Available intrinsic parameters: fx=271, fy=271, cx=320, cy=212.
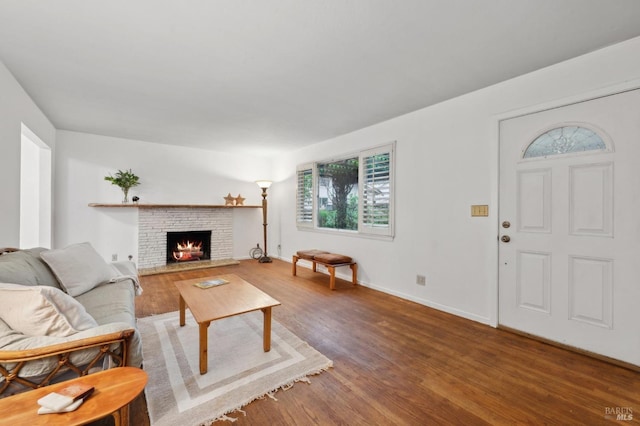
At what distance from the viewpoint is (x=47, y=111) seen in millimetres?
3551

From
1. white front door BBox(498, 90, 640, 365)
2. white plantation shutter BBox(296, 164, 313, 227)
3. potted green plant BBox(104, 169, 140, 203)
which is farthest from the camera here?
white plantation shutter BBox(296, 164, 313, 227)

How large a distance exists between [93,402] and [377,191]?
3580 mm

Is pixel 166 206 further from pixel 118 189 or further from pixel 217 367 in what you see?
pixel 217 367

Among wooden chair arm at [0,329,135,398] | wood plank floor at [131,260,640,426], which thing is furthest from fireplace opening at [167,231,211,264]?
wooden chair arm at [0,329,135,398]

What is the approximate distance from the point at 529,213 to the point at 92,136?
638cm

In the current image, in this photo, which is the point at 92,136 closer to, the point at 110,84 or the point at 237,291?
the point at 110,84

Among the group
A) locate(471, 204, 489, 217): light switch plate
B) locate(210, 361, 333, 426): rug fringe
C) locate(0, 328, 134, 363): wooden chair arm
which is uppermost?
locate(471, 204, 489, 217): light switch plate

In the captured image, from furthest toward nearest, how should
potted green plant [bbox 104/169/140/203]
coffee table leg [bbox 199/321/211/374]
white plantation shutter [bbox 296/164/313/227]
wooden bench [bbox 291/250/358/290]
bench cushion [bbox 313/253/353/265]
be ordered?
1. white plantation shutter [bbox 296/164/313/227]
2. potted green plant [bbox 104/169/140/203]
3. bench cushion [bbox 313/253/353/265]
4. wooden bench [bbox 291/250/358/290]
5. coffee table leg [bbox 199/321/211/374]

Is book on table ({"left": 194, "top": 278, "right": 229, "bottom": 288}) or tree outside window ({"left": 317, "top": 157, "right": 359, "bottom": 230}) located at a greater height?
tree outside window ({"left": 317, "top": 157, "right": 359, "bottom": 230})

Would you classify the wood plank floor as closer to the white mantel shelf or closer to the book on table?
the book on table

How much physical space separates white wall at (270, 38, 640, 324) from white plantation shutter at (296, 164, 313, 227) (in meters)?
1.55

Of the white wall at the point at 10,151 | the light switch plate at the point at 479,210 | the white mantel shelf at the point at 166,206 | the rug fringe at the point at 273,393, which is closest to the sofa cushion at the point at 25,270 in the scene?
the white wall at the point at 10,151

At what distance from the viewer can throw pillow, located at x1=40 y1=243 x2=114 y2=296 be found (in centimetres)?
214

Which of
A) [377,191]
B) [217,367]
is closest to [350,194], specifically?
[377,191]
